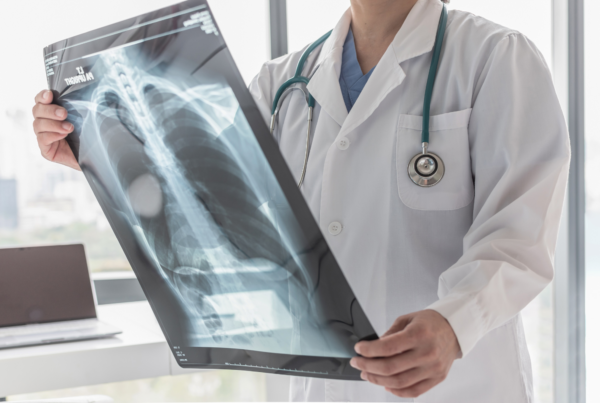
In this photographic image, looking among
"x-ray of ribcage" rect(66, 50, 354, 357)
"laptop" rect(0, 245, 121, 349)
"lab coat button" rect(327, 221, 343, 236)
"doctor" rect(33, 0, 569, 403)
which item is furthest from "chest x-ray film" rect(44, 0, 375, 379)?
"laptop" rect(0, 245, 121, 349)

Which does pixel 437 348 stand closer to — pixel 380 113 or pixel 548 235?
pixel 548 235

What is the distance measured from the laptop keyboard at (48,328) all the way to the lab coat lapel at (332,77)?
2.97 ft

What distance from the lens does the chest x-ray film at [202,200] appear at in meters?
0.53

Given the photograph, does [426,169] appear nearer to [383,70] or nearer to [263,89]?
[383,70]

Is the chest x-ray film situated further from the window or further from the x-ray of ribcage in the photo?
the window

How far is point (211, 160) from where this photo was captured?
1.91 ft

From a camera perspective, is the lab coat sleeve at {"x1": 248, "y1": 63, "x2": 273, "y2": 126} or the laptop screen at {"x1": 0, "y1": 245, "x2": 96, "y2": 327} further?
the laptop screen at {"x1": 0, "y1": 245, "x2": 96, "y2": 327}

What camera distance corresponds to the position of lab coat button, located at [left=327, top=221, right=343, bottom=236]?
869 mm

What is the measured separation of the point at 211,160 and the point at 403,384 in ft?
1.05

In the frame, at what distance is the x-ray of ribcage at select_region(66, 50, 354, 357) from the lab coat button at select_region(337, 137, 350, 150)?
325 millimetres

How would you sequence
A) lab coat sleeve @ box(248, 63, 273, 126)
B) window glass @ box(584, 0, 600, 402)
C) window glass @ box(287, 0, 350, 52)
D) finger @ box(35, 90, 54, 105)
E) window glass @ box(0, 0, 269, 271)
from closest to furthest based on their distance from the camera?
finger @ box(35, 90, 54, 105) → lab coat sleeve @ box(248, 63, 273, 126) → window glass @ box(0, 0, 269, 271) → window glass @ box(287, 0, 350, 52) → window glass @ box(584, 0, 600, 402)

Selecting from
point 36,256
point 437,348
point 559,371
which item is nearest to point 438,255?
point 437,348

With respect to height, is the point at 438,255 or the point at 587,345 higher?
the point at 438,255

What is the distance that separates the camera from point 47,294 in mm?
1414
